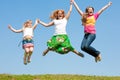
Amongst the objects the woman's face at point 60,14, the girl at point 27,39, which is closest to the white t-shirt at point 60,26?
the woman's face at point 60,14

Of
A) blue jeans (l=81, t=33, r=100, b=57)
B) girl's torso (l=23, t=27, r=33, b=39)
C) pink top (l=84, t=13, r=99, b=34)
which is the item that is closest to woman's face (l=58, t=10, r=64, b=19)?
pink top (l=84, t=13, r=99, b=34)

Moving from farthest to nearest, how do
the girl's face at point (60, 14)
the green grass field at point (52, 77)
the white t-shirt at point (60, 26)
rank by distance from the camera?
1. the green grass field at point (52, 77)
2. the girl's face at point (60, 14)
3. the white t-shirt at point (60, 26)

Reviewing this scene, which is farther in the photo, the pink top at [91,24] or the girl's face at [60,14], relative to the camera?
the girl's face at [60,14]

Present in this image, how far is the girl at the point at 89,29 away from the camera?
993 inches

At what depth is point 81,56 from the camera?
26.0m

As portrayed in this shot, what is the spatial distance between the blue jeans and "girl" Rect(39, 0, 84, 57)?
2.33ft

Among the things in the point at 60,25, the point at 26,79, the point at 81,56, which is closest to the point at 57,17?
the point at 60,25

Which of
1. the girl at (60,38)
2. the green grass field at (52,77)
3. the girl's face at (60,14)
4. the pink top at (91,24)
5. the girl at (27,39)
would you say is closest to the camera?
the pink top at (91,24)

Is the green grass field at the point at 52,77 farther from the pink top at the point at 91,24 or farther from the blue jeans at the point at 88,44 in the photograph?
the pink top at the point at 91,24

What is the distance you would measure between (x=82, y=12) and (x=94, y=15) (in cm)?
65

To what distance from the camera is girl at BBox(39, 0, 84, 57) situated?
84.1ft

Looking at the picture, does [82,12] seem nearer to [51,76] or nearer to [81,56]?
[81,56]

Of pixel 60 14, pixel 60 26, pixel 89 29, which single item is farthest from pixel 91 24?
pixel 60 14

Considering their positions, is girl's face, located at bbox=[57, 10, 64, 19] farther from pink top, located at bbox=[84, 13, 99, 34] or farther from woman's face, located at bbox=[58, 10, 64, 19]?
pink top, located at bbox=[84, 13, 99, 34]
